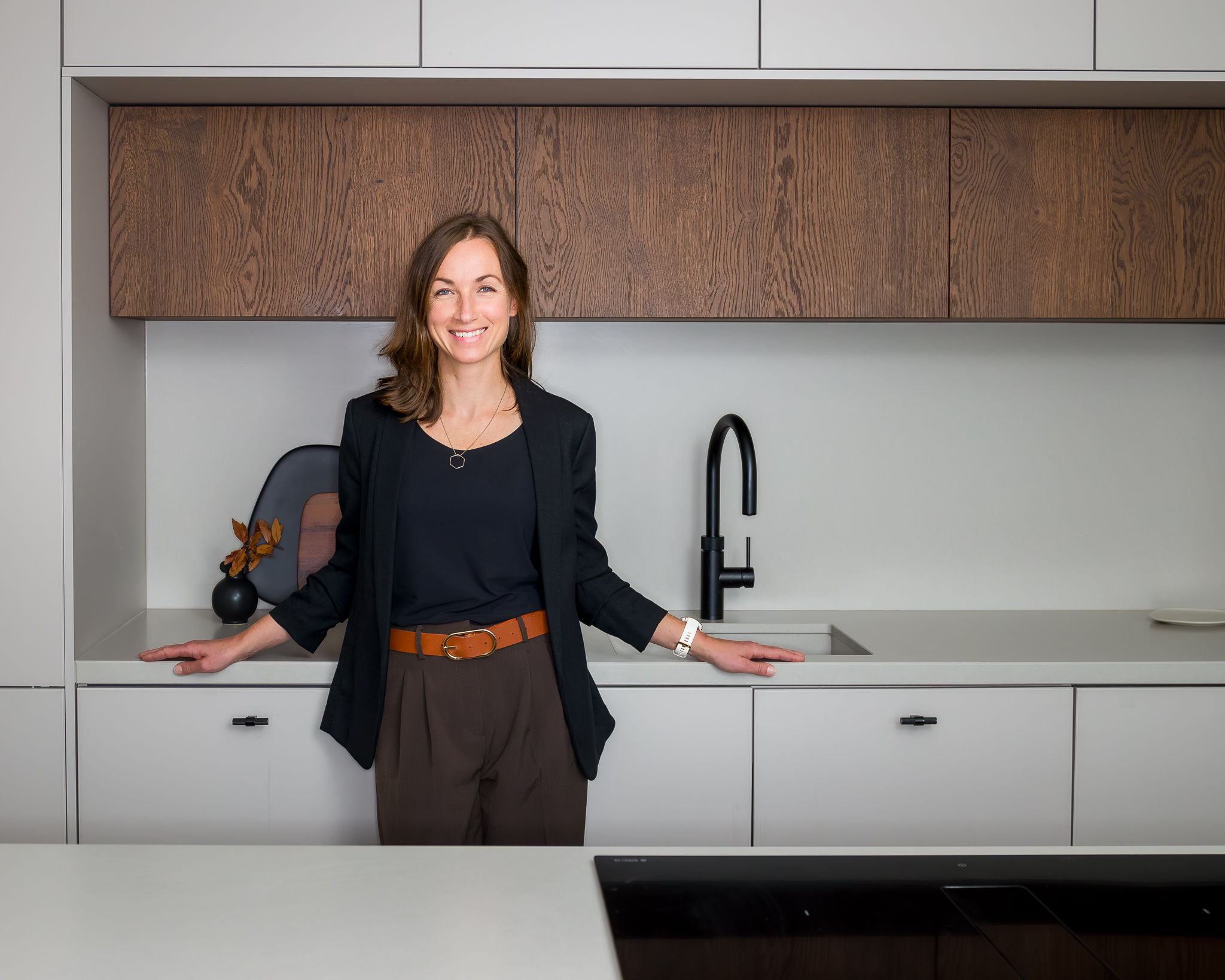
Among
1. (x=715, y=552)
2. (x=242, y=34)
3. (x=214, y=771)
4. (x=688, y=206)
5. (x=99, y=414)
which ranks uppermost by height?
(x=242, y=34)

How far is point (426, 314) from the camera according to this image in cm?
174

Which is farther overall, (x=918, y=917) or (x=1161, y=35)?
(x=1161, y=35)

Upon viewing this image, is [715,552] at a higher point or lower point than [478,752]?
higher

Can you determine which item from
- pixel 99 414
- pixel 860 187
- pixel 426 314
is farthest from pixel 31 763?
pixel 860 187

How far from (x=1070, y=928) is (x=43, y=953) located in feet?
2.73

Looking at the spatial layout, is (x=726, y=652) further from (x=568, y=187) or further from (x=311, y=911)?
(x=311, y=911)

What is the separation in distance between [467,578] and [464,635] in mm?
94

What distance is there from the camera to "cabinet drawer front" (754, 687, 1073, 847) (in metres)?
1.95

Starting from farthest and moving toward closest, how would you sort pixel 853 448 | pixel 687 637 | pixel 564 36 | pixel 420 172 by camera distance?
pixel 853 448 → pixel 420 172 → pixel 564 36 → pixel 687 637

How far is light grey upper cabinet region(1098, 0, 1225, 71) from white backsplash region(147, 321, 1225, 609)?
0.67m

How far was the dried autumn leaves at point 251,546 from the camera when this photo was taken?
90.2 inches

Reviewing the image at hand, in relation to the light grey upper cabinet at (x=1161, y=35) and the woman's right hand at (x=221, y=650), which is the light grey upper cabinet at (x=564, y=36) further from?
the woman's right hand at (x=221, y=650)

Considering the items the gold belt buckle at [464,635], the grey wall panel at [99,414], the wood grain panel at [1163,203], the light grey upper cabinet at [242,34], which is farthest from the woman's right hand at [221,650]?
the wood grain panel at [1163,203]

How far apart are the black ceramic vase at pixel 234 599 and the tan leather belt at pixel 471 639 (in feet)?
2.33
